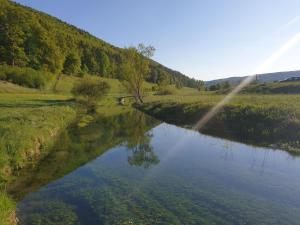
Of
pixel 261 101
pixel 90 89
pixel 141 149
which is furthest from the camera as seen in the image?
pixel 90 89

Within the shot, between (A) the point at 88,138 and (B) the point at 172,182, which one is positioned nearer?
(B) the point at 172,182

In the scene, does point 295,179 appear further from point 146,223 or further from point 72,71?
point 72,71

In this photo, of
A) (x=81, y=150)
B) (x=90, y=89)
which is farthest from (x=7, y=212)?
(x=90, y=89)

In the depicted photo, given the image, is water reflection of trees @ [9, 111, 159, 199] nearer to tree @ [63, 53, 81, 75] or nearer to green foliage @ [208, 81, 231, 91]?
tree @ [63, 53, 81, 75]

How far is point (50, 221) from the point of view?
1065 centimetres

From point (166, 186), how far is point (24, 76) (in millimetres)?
57752

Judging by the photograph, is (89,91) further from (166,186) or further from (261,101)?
(166,186)

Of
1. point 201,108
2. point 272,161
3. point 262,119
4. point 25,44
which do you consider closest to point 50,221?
point 272,161

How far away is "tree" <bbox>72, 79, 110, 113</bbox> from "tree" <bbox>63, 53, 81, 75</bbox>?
1824 inches

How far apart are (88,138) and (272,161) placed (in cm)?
1637

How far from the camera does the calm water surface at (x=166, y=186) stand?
1109 centimetres

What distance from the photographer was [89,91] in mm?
49406

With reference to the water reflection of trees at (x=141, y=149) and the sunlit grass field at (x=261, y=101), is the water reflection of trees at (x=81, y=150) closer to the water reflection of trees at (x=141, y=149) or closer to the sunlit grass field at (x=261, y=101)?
the water reflection of trees at (x=141, y=149)

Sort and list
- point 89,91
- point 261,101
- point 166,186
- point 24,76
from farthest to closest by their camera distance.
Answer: point 24,76, point 89,91, point 261,101, point 166,186
